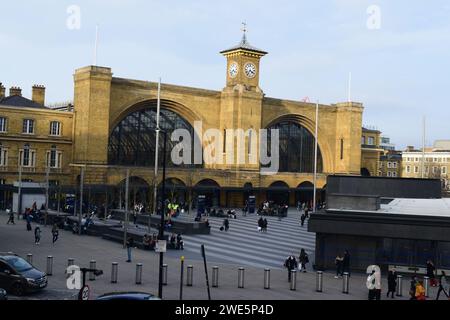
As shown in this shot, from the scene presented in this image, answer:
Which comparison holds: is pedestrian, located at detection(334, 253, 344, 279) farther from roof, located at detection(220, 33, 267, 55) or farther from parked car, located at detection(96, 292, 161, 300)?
roof, located at detection(220, 33, 267, 55)

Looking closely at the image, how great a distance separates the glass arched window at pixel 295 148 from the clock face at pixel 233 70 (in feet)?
30.3

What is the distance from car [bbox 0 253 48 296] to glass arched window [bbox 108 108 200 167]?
140 feet

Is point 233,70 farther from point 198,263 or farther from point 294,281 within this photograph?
point 294,281

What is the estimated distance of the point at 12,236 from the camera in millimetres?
34688

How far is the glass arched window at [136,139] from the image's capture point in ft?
208

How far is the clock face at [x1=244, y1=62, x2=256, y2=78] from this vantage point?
238 feet

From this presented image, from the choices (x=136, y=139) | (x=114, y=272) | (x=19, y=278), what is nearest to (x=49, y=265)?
(x=114, y=272)

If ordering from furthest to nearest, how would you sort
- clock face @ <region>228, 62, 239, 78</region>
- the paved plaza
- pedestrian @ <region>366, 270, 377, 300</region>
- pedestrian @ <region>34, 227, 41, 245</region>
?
clock face @ <region>228, 62, 239, 78</region> < pedestrian @ <region>34, 227, 41, 245</region> < the paved plaza < pedestrian @ <region>366, 270, 377, 300</region>

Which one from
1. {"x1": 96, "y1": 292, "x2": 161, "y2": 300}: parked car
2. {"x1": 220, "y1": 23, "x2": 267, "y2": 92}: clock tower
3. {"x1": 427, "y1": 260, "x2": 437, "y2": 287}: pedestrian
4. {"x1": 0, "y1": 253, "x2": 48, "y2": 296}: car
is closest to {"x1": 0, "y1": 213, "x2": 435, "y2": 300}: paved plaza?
{"x1": 0, "y1": 253, "x2": 48, "y2": 296}: car

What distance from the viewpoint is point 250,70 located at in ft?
239
